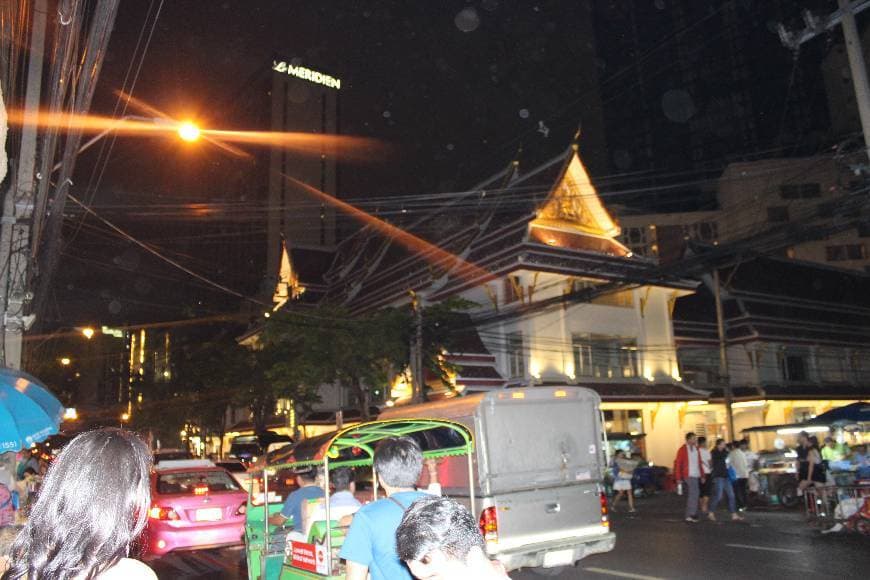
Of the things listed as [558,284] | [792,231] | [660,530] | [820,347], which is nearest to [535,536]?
[660,530]

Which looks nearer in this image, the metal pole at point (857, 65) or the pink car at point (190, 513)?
the pink car at point (190, 513)

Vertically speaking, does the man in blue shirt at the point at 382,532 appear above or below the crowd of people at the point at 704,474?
above

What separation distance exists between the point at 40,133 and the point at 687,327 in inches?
1233

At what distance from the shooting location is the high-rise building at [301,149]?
65.9 metres

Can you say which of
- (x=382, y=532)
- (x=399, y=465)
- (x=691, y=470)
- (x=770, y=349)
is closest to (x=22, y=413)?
(x=399, y=465)

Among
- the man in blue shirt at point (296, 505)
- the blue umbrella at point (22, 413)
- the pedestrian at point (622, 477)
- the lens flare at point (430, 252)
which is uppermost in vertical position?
the lens flare at point (430, 252)

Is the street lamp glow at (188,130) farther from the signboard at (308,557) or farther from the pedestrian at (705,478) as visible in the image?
the pedestrian at (705,478)

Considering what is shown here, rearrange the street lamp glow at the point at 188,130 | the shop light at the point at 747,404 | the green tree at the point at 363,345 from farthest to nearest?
the shop light at the point at 747,404, the green tree at the point at 363,345, the street lamp glow at the point at 188,130

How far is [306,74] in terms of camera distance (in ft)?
283

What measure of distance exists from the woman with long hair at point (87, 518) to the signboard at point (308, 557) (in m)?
3.79

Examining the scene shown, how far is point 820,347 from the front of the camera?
36625mm

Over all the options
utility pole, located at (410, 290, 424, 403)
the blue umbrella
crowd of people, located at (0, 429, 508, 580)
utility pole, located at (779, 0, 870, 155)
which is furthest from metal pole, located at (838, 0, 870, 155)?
utility pole, located at (410, 290, 424, 403)

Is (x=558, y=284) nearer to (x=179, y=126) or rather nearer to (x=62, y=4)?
(x=179, y=126)

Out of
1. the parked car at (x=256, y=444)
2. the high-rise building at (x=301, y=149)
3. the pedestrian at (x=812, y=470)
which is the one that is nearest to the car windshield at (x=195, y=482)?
the pedestrian at (x=812, y=470)
